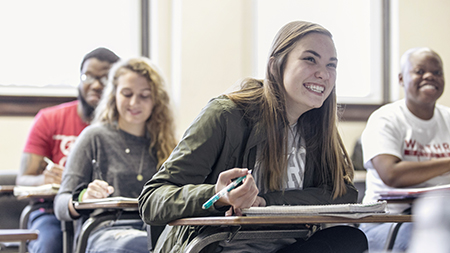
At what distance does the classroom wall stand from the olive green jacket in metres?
2.46

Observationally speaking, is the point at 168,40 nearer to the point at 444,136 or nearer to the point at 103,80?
the point at 103,80

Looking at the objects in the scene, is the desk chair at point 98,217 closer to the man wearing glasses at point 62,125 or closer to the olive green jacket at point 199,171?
the olive green jacket at point 199,171

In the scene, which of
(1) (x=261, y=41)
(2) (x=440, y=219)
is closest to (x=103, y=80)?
(1) (x=261, y=41)

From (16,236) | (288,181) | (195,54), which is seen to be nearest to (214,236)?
(288,181)

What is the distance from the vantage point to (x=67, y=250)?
2.27m

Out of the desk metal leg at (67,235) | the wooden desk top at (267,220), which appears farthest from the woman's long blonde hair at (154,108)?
the wooden desk top at (267,220)

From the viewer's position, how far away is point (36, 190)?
239 centimetres

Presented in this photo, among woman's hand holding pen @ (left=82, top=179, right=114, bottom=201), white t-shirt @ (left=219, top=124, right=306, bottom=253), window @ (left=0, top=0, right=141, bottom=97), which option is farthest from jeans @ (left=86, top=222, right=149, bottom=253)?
window @ (left=0, top=0, right=141, bottom=97)

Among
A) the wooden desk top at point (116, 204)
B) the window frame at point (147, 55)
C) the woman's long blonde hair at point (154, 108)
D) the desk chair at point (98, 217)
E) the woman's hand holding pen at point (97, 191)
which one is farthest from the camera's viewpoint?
the window frame at point (147, 55)

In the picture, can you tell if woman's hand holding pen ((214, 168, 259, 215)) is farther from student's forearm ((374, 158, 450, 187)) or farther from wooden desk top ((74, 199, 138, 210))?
student's forearm ((374, 158, 450, 187))

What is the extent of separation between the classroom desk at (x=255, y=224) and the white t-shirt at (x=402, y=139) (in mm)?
969

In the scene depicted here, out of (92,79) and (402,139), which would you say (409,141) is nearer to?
(402,139)

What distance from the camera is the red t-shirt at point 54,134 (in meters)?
3.00

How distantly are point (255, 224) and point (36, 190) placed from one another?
1.43 metres
